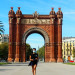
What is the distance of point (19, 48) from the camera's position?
66.2 meters

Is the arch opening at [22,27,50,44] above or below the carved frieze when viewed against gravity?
below

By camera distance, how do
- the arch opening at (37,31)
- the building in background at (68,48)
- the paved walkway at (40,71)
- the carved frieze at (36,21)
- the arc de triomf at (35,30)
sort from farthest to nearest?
the building in background at (68,48) < the carved frieze at (36,21) < the arch opening at (37,31) < the arc de triomf at (35,30) < the paved walkway at (40,71)

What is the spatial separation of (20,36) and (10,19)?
5580mm

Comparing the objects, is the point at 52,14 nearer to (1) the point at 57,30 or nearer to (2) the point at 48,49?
(1) the point at 57,30

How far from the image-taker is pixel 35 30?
67062 millimetres

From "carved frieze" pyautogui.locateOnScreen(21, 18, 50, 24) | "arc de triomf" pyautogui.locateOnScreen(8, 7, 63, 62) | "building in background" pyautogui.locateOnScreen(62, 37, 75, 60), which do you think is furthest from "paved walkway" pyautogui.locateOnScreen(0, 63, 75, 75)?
"building in background" pyautogui.locateOnScreen(62, 37, 75, 60)

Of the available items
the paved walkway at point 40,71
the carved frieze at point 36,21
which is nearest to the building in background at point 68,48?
the carved frieze at point 36,21

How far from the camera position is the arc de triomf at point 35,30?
6594cm

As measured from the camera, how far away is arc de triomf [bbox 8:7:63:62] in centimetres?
6594

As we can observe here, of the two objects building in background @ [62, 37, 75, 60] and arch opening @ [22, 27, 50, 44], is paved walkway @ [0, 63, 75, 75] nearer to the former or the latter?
arch opening @ [22, 27, 50, 44]

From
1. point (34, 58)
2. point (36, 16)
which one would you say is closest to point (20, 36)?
point (36, 16)

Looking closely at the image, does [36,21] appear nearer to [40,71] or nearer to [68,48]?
[40,71]

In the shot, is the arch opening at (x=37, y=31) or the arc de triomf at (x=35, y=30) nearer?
the arc de triomf at (x=35, y=30)

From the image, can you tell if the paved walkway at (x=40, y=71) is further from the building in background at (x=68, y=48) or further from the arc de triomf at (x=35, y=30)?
the building in background at (x=68, y=48)
